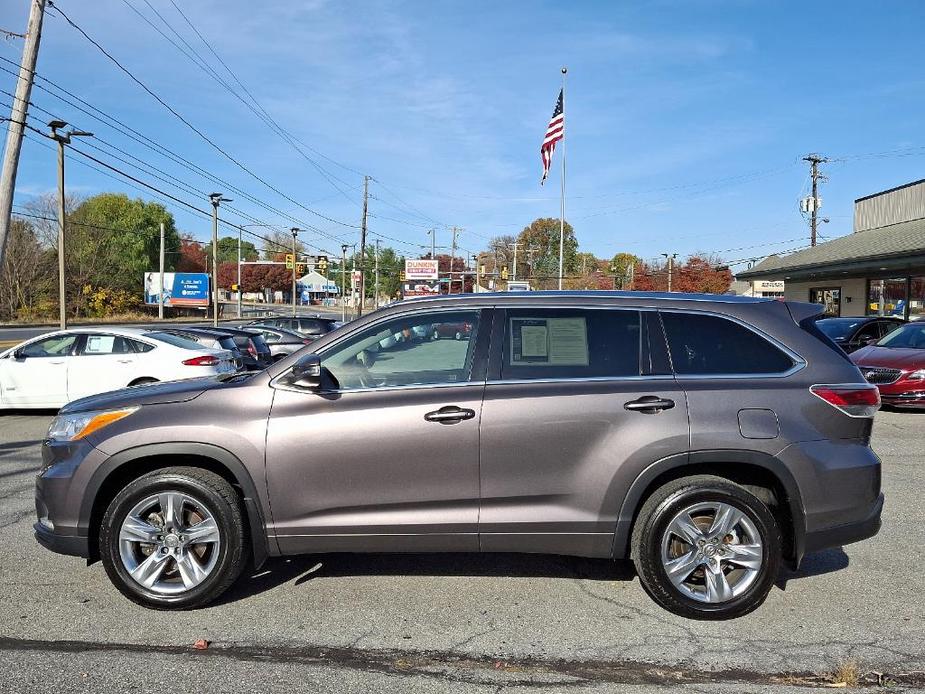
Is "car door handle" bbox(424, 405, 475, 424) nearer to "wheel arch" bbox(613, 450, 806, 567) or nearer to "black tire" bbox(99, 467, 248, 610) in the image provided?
"wheel arch" bbox(613, 450, 806, 567)

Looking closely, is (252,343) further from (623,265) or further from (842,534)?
(623,265)

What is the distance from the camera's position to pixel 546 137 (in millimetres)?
31109

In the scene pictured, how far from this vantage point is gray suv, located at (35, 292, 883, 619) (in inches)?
159

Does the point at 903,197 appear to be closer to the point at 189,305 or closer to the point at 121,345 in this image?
the point at 121,345

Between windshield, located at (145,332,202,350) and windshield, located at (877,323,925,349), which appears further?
windshield, located at (877,323,925,349)

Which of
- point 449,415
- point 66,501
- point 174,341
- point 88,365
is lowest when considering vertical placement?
point 66,501

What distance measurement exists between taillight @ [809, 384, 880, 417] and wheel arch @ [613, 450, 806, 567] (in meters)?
0.48

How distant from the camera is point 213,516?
410 cm

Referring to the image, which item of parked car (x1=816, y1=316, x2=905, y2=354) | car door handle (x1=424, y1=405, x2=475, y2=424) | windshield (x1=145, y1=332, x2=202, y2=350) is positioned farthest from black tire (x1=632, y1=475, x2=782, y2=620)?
parked car (x1=816, y1=316, x2=905, y2=354)

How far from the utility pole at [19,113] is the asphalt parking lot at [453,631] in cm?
1222

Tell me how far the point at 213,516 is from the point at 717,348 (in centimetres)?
305

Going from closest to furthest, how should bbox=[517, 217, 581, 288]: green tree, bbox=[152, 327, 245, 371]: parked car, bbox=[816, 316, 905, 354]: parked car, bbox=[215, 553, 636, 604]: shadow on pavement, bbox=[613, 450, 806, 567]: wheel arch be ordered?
bbox=[613, 450, 806, 567]: wheel arch → bbox=[215, 553, 636, 604]: shadow on pavement → bbox=[152, 327, 245, 371]: parked car → bbox=[816, 316, 905, 354]: parked car → bbox=[517, 217, 581, 288]: green tree

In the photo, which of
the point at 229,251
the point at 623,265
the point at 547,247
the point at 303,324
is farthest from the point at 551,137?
the point at 229,251

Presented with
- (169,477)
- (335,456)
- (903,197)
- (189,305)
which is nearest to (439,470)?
(335,456)
